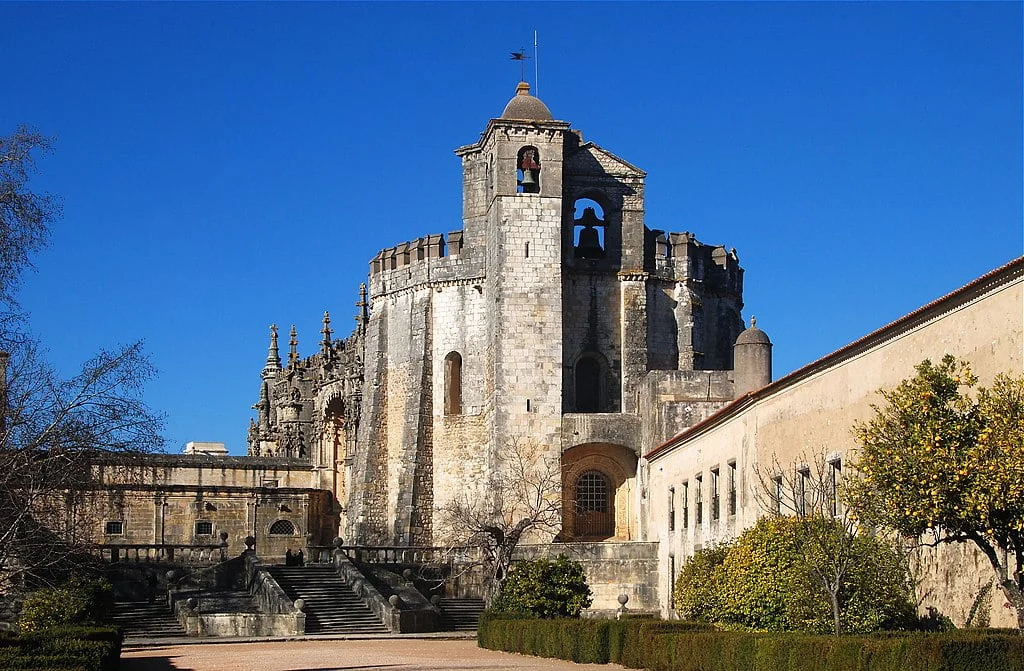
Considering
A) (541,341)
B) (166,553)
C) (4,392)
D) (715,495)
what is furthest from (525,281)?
(4,392)

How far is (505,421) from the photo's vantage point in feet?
169

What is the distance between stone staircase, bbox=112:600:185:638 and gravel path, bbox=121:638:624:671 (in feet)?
14.4

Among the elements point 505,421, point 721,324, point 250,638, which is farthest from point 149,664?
point 721,324

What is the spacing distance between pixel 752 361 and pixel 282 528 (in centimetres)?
2331

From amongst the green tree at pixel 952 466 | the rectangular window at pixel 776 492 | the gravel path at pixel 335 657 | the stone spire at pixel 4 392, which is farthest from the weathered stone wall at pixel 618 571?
the stone spire at pixel 4 392

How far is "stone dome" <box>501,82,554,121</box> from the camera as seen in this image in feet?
178

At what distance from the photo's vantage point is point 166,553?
163 ft

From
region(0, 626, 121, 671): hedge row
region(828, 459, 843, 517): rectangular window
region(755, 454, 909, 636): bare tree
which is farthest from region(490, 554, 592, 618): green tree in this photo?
region(0, 626, 121, 671): hedge row

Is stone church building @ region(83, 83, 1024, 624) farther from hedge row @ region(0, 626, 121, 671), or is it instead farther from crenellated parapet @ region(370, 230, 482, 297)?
hedge row @ region(0, 626, 121, 671)

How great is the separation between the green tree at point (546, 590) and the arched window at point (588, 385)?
17643mm

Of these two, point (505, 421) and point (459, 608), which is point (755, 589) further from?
point (505, 421)

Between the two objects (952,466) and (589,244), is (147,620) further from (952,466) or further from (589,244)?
(952,466)

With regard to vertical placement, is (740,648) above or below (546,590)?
below

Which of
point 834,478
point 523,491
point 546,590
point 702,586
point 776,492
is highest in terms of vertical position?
point 523,491
